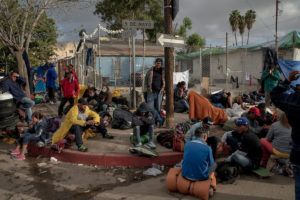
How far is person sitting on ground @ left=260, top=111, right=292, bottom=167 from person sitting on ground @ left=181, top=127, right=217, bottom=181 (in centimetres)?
150

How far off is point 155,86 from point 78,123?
2.37 m

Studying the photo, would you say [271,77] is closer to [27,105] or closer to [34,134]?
[34,134]

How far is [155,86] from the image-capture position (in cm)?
669

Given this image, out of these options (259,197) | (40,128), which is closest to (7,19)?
(40,128)

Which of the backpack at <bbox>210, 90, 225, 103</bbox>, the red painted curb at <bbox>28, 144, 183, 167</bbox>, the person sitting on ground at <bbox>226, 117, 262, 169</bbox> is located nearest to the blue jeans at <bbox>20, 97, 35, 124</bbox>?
the red painted curb at <bbox>28, 144, 183, 167</bbox>

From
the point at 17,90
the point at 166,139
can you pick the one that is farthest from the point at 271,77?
the point at 17,90

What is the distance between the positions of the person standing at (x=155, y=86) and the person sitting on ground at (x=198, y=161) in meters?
3.19

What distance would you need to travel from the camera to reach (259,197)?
3.54 metres

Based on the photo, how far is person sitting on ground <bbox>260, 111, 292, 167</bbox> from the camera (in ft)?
13.8

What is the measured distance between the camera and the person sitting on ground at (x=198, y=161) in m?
3.45

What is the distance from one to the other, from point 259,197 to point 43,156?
174 inches

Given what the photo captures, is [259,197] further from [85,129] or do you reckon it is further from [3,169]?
[3,169]

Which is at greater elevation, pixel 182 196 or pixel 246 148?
pixel 246 148

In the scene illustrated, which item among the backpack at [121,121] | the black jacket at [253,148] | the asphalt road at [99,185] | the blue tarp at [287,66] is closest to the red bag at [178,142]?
the asphalt road at [99,185]
